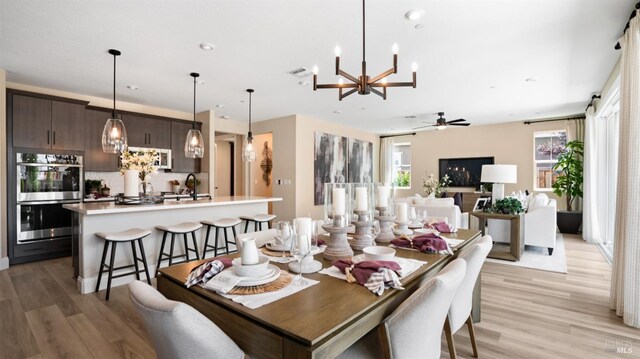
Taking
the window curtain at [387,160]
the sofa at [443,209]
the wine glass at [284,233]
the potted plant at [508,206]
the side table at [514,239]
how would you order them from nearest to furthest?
the wine glass at [284,233] → the side table at [514,239] → the potted plant at [508,206] → the sofa at [443,209] → the window curtain at [387,160]

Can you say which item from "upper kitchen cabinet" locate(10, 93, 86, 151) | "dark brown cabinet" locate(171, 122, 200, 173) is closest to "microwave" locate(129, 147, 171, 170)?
"dark brown cabinet" locate(171, 122, 200, 173)

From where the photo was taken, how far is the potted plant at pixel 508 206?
468 cm

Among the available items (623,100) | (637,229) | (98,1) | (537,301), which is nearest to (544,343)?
(537,301)

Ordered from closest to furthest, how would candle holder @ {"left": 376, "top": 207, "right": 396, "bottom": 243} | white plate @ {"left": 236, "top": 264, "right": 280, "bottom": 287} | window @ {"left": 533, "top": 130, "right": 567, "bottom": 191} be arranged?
white plate @ {"left": 236, "top": 264, "right": 280, "bottom": 287}, candle holder @ {"left": 376, "top": 207, "right": 396, "bottom": 243}, window @ {"left": 533, "top": 130, "right": 567, "bottom": 191}

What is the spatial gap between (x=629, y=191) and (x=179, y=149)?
6514mm

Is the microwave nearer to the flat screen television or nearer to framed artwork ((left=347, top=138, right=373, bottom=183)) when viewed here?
framed artwork ((left=347, top=138, right=373, bottom=183))

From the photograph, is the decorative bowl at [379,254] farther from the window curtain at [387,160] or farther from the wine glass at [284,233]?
the window curtain at [387,160]

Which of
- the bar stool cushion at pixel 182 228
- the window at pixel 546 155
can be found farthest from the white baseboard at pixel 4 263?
the window at pixel 546 155

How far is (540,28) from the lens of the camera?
2887 millimetres

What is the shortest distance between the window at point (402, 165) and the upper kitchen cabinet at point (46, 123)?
7862 mm

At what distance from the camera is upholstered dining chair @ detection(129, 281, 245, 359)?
1.00m

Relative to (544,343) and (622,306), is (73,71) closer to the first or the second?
(544,343)

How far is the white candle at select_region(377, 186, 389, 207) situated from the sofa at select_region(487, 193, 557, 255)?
376 centimetres

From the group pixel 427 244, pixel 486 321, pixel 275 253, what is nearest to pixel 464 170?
pixel 486 321
